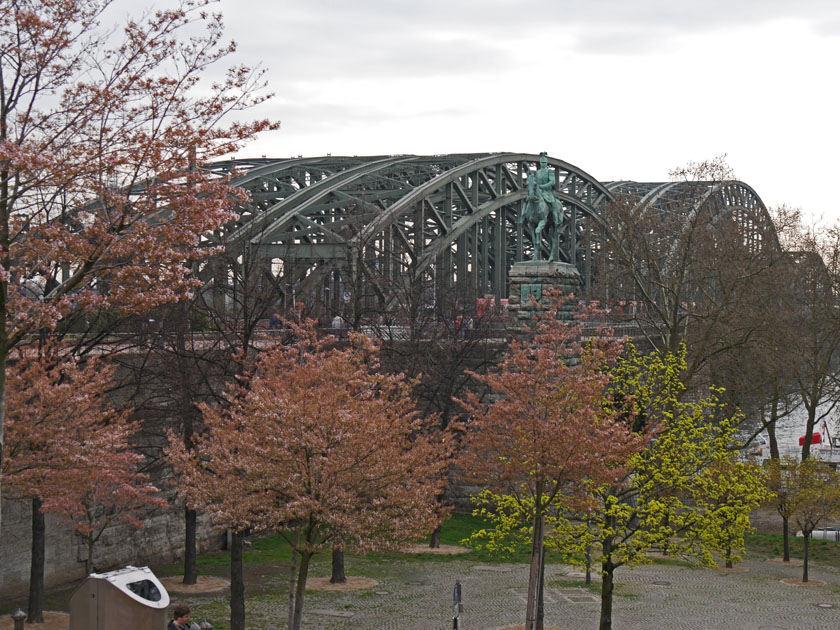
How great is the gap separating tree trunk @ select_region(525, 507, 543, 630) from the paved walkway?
2034 millimetres

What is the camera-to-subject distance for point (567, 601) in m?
26.5

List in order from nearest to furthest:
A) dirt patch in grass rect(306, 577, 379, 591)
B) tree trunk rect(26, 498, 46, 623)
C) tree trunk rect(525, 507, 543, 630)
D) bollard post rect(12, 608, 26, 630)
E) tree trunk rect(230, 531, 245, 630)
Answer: bollard post rect(12, 608, 26, 630) < tree trunk rect(525, 507, 543, 630) < tree trunk rect(230, 531, 245, 630) < tree trunk rect(26, 498, 46, 623) < dirt patch in grass rect(306, 577, 379, 591)

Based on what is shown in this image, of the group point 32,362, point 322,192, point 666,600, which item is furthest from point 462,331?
point 322,192

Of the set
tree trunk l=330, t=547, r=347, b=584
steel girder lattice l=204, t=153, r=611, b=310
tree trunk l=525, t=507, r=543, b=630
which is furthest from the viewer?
steel girder lattice l=204, t=153, r=611, b=310

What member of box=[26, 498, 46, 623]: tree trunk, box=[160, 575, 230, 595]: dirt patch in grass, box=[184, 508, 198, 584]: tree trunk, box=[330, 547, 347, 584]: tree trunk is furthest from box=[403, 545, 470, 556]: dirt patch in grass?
box=[26, 498, 46, 623]: tree trunk

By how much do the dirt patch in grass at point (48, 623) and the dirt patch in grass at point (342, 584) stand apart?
6.58m

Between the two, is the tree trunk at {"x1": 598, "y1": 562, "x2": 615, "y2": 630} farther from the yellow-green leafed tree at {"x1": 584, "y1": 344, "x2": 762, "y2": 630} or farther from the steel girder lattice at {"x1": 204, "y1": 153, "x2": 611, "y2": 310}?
the steel girder lattice at {"x1": 204, "y1": 153, "x2": 611, "y2": 310}

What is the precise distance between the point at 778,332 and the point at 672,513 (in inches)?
832

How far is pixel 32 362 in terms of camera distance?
69.1ft

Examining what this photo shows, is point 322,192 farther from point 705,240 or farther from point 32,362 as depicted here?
point 32,362

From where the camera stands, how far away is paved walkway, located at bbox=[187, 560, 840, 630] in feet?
78.1

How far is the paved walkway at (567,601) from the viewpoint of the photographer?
78.1 ft

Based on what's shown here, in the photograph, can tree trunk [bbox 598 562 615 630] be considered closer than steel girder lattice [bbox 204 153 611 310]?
Yes

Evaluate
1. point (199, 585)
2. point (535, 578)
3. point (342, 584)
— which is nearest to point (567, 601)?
point (342, 584)
